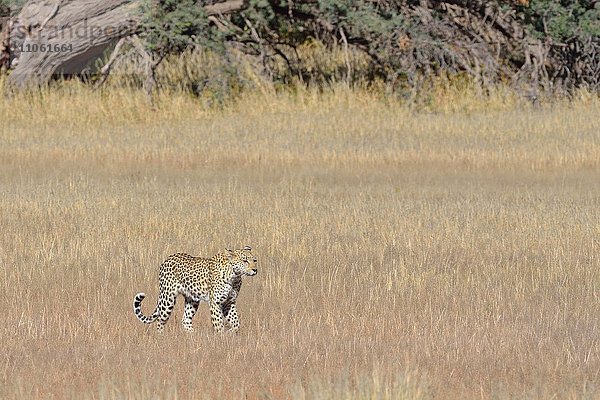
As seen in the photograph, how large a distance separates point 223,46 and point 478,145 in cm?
631

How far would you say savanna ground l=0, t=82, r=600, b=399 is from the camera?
6.30m

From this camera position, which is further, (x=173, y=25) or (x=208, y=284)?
(x=173, y=25)

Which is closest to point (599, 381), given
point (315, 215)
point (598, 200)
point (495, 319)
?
point (495, 319)

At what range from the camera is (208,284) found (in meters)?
6.68

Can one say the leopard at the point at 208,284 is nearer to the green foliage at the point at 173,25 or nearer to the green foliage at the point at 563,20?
the green foliage at the point at 173,25

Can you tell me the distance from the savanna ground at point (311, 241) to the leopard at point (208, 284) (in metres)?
0.12

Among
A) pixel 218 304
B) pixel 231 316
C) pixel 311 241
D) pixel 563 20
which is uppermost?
pixel 218 304

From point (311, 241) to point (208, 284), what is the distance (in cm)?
461

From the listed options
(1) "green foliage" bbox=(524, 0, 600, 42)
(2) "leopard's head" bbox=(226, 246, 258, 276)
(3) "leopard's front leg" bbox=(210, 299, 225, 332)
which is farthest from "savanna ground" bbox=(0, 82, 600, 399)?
(1) "green foliage" bbox=(524, 0, 600, 42)

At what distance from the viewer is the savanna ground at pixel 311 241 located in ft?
20.7

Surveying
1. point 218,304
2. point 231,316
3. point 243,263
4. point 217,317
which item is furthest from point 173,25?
point 243,263

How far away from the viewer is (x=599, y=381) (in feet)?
20.0

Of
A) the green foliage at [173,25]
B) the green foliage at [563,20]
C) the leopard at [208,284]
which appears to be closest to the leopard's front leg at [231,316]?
the leopard at [208,284]

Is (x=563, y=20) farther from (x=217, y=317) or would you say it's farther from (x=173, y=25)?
(x=217, y=317)
